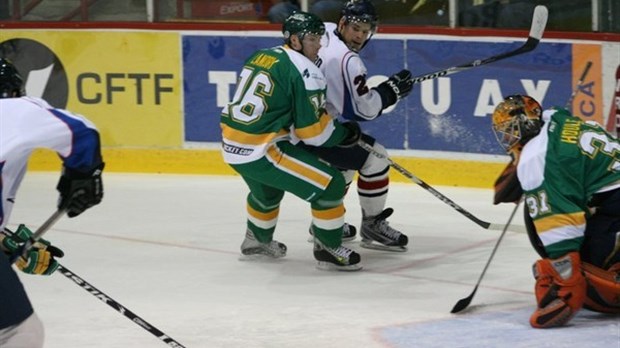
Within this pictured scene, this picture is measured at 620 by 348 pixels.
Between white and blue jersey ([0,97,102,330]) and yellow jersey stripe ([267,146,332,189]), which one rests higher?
white and blue jersey ([0,97,102,330])

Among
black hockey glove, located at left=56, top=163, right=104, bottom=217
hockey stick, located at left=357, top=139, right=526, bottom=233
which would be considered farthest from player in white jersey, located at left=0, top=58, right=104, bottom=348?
hockey stick, located at left=357, top=139, right=526, bottom=233

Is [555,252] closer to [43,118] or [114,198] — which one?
[43,118]

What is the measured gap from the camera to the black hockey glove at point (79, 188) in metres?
3.52

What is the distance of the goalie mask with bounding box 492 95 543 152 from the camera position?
14.8ft

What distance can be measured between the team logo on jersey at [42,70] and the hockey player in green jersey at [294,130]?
106 inches

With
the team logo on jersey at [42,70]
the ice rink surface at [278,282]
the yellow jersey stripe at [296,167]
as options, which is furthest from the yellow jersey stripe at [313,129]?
the team logo on jersey at [42,70]

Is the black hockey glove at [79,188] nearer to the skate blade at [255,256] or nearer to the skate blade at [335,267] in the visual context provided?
the skate blade at [335,267]

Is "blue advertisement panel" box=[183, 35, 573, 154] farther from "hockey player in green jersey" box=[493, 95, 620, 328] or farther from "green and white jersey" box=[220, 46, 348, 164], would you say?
"hockey player in green jersey" box=[493, 95, 620, 328]

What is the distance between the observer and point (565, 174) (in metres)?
4.39

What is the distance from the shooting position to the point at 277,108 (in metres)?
5.33

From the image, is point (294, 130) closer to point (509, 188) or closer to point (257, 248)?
point (257, 248)

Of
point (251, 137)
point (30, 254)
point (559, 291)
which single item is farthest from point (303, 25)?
point (30, 254)

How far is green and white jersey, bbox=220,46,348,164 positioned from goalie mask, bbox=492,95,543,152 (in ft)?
3.00

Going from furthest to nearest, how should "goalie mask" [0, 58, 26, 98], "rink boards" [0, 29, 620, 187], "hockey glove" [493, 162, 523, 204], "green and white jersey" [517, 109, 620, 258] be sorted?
1. "rink boards" [0, 29, 620, 187]
2. "hockey glove" [493, 162, 523, 204]
3. "green and white jersey" [517, 109, 620, 258]
4. "goalie mask" [0, 58, 26, 98]
